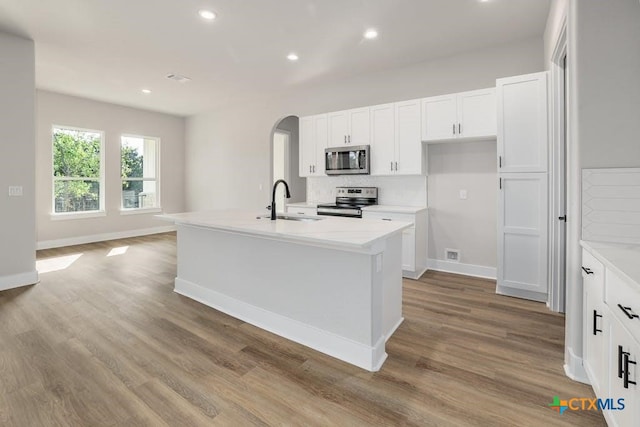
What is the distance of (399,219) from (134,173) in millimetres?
6237

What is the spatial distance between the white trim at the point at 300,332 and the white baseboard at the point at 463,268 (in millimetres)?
2470

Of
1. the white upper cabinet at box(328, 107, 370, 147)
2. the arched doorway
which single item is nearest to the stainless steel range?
the white upper cabinet at box(328, 107, 370, 147)

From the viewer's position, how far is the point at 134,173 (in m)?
7.18

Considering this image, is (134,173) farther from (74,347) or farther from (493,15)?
(493,15)

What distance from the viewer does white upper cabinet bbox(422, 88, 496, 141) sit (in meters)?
3.64

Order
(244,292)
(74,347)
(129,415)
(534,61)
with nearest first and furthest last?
1. (129,415)
2. (74,347)
3. (244,292)
4. (534,61)

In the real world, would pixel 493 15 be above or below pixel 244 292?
above

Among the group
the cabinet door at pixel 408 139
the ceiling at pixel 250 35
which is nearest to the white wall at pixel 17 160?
the ceiling at pixel 250 35

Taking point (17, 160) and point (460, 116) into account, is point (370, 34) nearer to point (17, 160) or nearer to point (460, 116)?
point (460, 116)

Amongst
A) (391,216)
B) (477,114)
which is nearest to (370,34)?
(477,114)

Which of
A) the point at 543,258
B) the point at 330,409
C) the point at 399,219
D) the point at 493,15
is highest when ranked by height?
the point at 493,15

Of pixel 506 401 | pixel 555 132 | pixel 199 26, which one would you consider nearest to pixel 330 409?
pixel 506 401

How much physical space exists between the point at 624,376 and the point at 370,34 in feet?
11.8

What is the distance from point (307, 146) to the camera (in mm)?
5098
